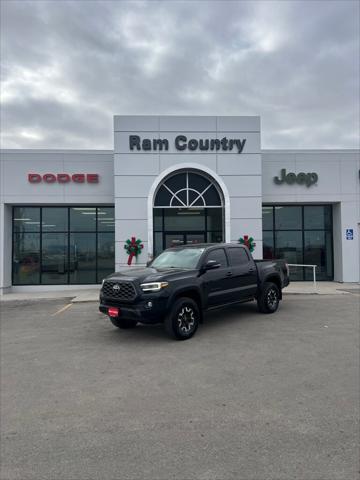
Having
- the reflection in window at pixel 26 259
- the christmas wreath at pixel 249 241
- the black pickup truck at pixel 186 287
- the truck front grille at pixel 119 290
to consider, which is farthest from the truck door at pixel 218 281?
the reflection in window at pixel 26 259

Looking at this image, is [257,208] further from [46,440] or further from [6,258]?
[46,440]

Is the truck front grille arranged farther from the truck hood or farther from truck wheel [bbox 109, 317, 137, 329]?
truck wheel [bbox 109, 317, 137, 329]

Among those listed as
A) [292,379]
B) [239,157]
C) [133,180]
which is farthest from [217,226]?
[292,379]

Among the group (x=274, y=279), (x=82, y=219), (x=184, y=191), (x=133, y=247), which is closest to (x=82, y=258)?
(x=82, y=219)

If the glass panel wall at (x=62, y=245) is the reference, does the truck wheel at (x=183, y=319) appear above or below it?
below

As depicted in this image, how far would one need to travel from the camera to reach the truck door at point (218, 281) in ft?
25.6

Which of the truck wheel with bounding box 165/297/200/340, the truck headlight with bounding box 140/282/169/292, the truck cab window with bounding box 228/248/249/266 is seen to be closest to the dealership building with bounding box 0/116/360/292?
the truck cab window with bounding box 228/248/249/266

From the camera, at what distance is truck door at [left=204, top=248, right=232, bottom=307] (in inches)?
308

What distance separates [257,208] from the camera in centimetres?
1531

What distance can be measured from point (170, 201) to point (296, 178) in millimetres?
6537

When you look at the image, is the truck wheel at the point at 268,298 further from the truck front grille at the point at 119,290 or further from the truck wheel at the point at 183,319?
the truck front grille at the point at 119,290

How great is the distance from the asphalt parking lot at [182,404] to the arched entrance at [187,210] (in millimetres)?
8312

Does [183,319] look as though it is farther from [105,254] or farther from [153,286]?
[105,254]

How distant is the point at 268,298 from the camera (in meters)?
9.51
